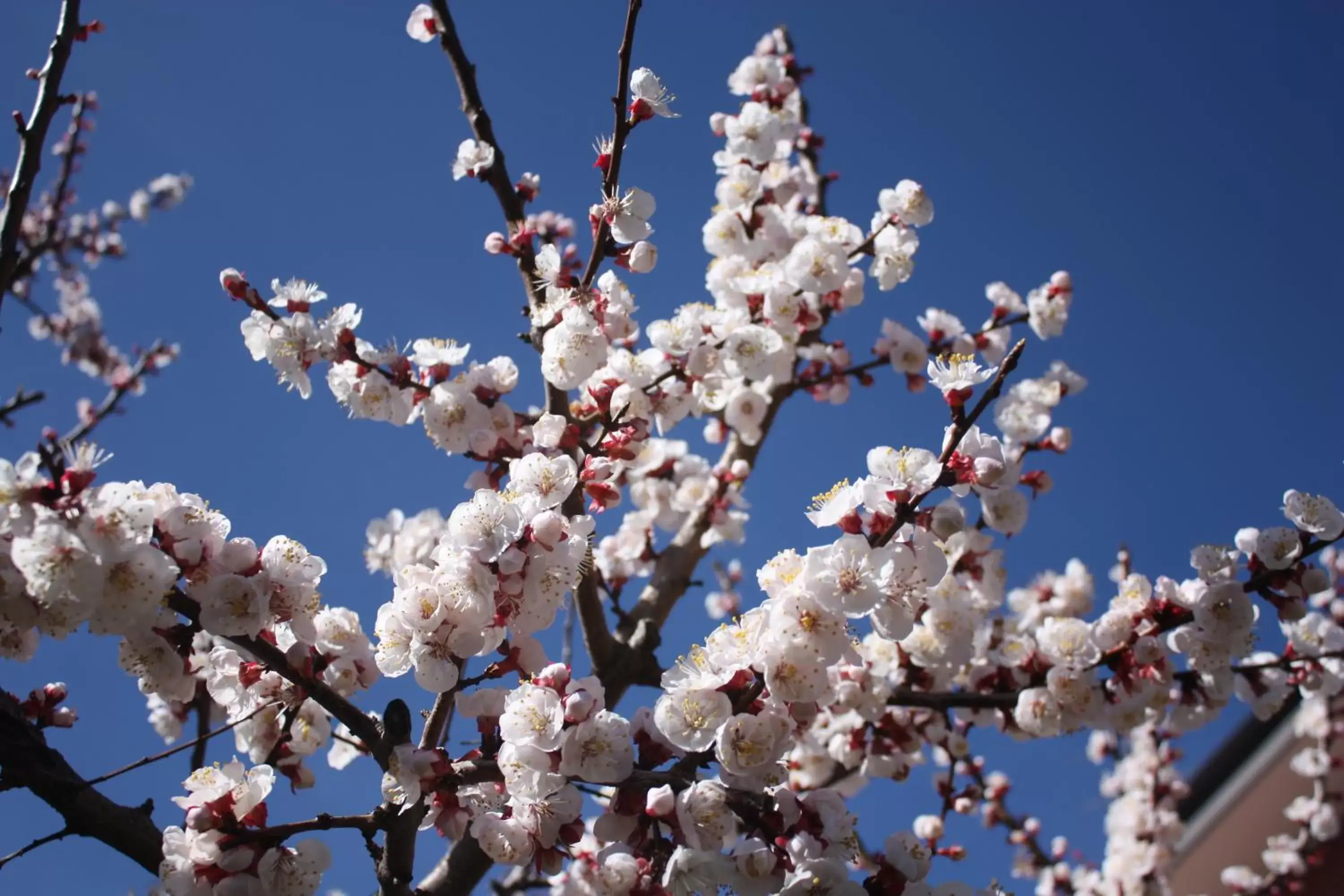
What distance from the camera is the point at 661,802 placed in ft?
6.37

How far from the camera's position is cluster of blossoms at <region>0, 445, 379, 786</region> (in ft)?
5.36

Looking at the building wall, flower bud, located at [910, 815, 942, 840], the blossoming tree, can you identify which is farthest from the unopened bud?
the building wall

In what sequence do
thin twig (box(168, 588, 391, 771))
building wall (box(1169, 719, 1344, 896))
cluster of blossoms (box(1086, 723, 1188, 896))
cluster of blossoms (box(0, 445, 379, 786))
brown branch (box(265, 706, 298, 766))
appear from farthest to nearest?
1. building wall (box(1169, 719, 1344, 896))
2. cluster of blossoms (box(1086, 723, 1188, 896))
3. brown branch (box(265, 706, 298, 766))
4. thin twig (box(168, 588, 391, 771))
5. cluster of blossoms (box(0, 445, 379, 786))

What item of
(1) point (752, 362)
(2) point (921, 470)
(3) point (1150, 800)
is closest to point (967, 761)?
(3) point (1150, 800)

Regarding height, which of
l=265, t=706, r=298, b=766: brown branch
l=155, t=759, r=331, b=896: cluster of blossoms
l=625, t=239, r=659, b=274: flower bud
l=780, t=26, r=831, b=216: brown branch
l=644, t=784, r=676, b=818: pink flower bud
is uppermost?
l=780, t=26, r=831, b=216: brown branch

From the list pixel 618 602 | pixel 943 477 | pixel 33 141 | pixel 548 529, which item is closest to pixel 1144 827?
pixel 618 602

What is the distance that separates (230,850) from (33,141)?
1856mm

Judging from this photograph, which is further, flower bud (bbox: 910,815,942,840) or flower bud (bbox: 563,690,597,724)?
flower bud (bbox: 910,815,942,840)

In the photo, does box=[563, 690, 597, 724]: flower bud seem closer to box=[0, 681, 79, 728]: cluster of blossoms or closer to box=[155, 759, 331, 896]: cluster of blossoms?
box=[155, 759, 331, 896]: cluster of blossoms

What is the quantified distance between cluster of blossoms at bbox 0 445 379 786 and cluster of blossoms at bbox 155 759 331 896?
19cm

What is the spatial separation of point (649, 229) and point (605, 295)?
23 cm

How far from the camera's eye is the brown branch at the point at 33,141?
2305mm

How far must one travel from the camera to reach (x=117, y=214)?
387 inches

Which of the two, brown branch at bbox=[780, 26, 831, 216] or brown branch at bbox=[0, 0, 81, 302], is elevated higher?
brown branch at bbox=[780, 26, 831, 216]
